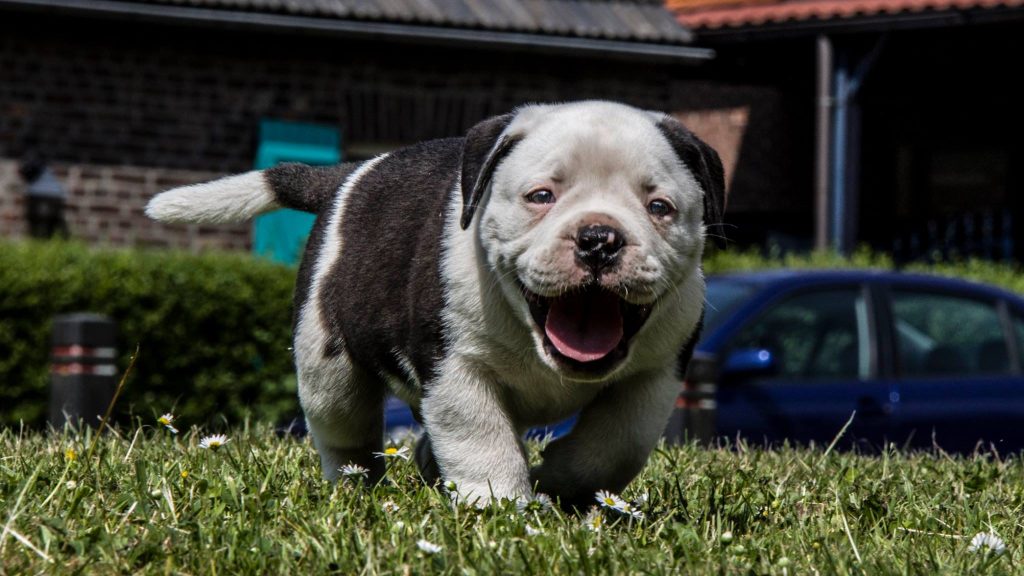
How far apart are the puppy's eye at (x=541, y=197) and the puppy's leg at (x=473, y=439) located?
483 millimetres

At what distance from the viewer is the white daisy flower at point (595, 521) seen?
3639 mm

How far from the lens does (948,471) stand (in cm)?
544

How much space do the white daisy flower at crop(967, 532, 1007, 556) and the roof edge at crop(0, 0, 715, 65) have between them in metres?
9.89

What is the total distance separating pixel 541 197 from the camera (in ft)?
12.4

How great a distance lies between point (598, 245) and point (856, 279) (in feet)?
17.9

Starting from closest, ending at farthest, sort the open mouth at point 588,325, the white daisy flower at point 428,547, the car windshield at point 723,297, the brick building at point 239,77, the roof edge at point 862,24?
the white daisy flower at point 428,547 → the open mouth at point 588,325 → the car windshield at point 723,297 → the brick building at point 239,77 → the roof edge at point 862,24

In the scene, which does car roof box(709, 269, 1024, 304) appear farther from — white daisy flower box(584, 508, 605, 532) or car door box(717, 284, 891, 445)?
white daisy flower box(584, 508, 605, 532)

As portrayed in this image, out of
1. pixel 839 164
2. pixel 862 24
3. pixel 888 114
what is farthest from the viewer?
pixel 888 114

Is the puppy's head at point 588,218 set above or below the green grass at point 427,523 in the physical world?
above

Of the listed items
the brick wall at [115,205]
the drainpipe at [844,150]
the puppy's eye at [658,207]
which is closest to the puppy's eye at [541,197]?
the puppy's eye at [658,207]

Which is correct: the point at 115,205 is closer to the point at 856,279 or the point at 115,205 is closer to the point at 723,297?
the point at 723,297

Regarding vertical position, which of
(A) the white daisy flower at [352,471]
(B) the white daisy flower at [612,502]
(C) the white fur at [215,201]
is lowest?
(A) the white daisy flower at [352,471]

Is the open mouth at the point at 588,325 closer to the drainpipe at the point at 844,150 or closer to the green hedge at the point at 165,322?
the green hedge at the point at 165,322

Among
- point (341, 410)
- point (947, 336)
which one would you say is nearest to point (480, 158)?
point (341, 410)
